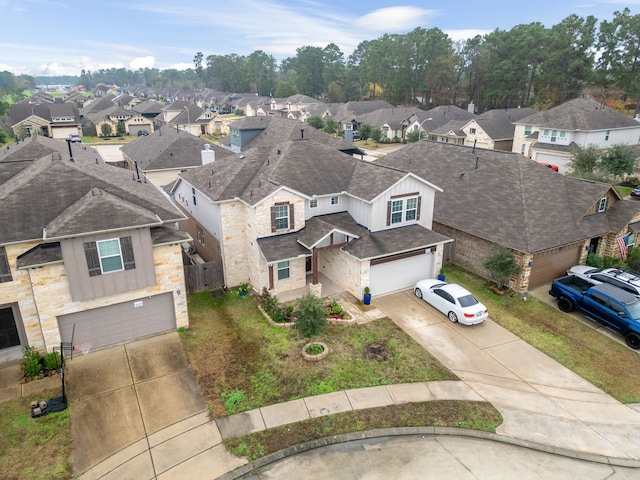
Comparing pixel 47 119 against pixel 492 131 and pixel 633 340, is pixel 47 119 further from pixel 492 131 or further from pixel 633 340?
pixel 633 340

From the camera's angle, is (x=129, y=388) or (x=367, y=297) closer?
(x=129, y=388)

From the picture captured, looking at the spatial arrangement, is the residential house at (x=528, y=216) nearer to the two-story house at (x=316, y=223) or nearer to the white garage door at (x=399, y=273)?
the two-story house at (x=316, y=223)

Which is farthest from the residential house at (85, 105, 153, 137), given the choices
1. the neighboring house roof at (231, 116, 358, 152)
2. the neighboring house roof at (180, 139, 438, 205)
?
the neighboring house roof at (180, 139, 438, 205)

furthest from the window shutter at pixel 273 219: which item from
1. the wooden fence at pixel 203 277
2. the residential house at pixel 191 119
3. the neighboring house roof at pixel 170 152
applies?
the residential house at pixel 191 119

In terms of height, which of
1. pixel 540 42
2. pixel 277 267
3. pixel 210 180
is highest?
pixel 540 42

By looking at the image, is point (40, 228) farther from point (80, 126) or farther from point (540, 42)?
point (540, 42)

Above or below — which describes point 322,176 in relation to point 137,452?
above

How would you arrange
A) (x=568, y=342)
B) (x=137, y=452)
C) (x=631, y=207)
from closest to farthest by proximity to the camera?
(x=137, y=452) < (x=568, y=342) < (x=631, y=207)

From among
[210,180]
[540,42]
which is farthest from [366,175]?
[540,42]
